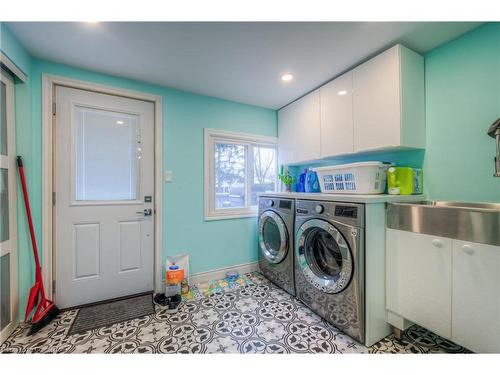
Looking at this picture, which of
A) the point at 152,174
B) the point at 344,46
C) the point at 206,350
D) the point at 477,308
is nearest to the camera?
the point at 477,308

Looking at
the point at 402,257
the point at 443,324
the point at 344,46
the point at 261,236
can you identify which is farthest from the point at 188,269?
the point at 344,46

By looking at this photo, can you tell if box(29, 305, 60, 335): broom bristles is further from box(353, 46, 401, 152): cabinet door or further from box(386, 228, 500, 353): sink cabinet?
box(353, 46, 401, 152): cabinet door

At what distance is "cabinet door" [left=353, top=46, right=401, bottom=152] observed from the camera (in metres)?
1.51

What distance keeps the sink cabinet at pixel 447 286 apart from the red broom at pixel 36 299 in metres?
2.64

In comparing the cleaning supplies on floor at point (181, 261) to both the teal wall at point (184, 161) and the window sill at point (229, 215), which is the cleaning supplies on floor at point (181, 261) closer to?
the teal wall at point (184, 161)

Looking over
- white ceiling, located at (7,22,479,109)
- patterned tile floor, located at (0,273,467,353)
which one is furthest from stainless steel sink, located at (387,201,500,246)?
white ceiling, located at (7,22,479,109)

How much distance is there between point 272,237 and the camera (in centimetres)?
236

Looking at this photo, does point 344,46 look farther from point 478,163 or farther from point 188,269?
point 188,269

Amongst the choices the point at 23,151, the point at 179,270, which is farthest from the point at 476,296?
the point at 23,151

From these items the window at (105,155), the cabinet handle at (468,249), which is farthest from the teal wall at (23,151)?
the cabinet handle at (468,249)

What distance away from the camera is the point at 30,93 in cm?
166

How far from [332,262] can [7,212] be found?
2546 mm

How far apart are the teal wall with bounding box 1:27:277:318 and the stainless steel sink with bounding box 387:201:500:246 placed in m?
1.68

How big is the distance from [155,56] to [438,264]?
8.27ft
